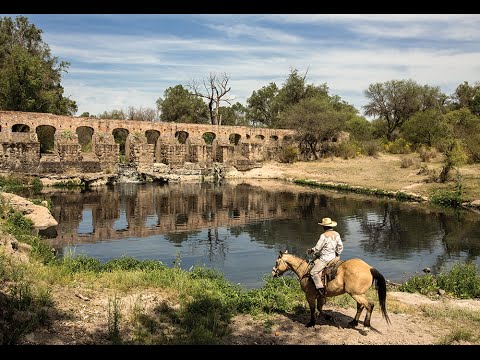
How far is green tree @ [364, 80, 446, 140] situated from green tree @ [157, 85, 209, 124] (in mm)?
25509

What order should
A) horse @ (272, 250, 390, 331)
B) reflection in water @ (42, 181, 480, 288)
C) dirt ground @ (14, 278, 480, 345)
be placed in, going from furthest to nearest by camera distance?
reflection in water @ (42, 181, 480, 288) < horse @ (272, 250, 390, 331) < dirt ground @ (14, 278, 480, 345)

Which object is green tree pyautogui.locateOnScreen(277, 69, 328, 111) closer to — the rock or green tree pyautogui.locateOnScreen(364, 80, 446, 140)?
green tree pyautogui.locateOnScreen(364, 80, 446, 140)

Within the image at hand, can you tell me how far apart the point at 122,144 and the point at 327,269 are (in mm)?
51508

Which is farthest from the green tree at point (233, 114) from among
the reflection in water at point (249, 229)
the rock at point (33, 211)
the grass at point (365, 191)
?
the rock at point (33, 211)

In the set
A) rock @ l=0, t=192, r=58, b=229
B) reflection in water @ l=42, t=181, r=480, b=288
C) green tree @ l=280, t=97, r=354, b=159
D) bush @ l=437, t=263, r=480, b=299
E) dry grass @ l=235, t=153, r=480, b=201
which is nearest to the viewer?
bush @ l=437, t=263, r=480, b=299

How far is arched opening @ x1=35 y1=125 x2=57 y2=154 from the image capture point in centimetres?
4019

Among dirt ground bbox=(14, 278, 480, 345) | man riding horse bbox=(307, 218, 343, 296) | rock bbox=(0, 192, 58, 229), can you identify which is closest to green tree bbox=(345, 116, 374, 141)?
rock bbox=(0, 192, 58, 229)

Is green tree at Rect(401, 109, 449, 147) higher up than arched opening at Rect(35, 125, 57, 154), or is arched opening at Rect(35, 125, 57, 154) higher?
green tree at Rect(401, 109, 449, 147)

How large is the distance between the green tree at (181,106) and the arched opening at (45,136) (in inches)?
828

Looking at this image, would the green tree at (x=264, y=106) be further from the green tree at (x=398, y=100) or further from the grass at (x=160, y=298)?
the grass at (x=160, y=298)

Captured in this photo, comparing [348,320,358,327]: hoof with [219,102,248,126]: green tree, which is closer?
[348,320,358,327]: hoof

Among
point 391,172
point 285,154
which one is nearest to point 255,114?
point 285,154

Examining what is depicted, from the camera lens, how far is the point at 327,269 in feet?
23.8

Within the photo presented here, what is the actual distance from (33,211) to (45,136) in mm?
26797
